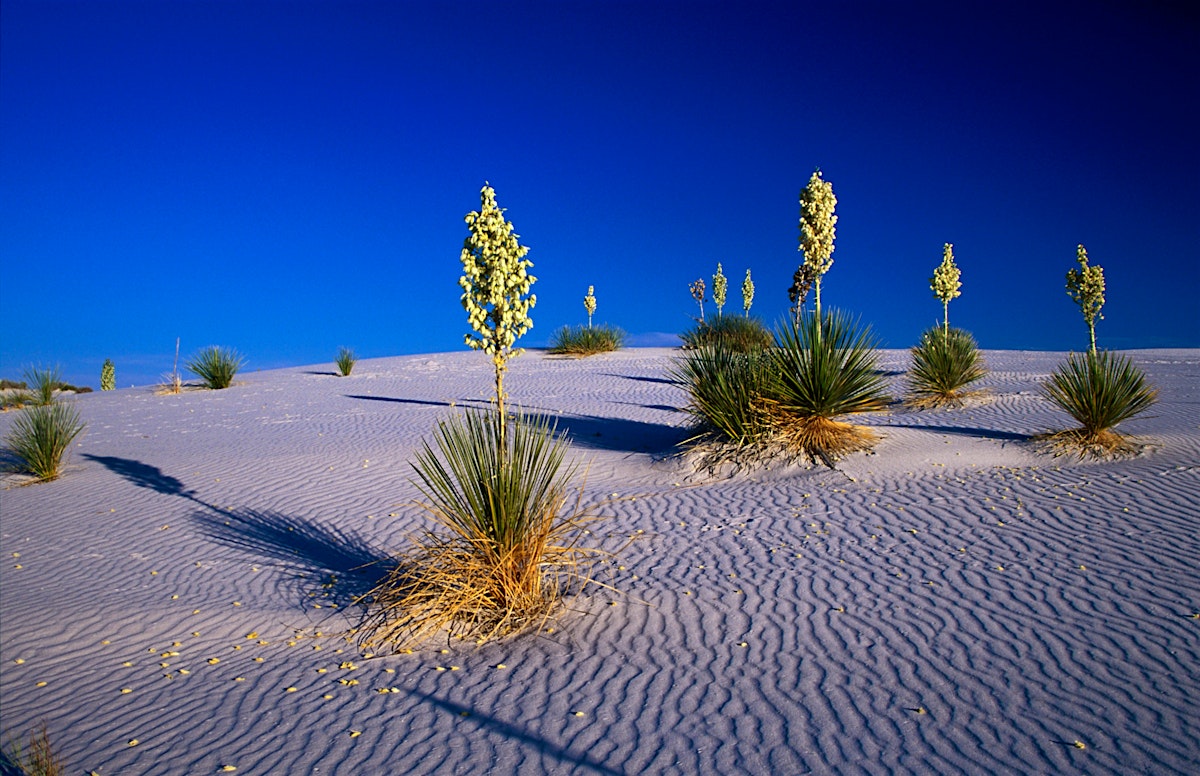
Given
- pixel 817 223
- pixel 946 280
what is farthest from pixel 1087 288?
pixel 817 223

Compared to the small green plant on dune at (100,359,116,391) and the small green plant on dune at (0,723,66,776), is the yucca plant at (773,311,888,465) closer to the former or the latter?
the small green plant on dune at (0,723,66,776)

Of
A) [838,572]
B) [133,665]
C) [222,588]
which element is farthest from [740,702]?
[222,588]

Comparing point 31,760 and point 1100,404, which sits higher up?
point 1100,404

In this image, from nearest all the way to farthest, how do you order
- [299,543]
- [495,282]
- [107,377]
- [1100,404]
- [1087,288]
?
[495,282], [299,543], [1100,404], [1087,288], [107,377]

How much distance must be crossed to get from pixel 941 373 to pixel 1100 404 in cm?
473

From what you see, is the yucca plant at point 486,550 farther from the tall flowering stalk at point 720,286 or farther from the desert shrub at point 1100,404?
the tall flowering stalk at point 720,286

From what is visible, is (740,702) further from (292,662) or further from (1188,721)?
(292,662)

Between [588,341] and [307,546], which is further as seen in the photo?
[588,341]

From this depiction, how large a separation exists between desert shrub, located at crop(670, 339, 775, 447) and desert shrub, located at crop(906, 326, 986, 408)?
216 inches

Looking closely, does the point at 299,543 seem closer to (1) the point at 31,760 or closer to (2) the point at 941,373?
(1) the point at 31,760

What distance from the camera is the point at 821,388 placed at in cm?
930

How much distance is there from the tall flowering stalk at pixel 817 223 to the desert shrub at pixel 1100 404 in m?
3.21

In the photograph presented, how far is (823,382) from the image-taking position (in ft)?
30.4

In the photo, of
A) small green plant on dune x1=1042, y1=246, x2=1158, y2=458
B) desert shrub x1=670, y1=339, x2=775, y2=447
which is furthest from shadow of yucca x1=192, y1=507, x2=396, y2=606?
small green plant on dune x1=1042, y1=246, x2=1158, y2=458
